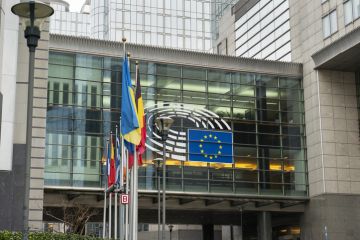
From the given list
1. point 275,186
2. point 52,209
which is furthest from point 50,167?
point 275,186

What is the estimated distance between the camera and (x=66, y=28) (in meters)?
179

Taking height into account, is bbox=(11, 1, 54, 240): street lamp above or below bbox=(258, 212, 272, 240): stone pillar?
above

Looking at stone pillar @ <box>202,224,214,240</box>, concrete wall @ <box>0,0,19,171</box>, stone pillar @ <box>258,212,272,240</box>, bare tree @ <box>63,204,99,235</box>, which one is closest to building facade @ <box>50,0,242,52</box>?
stone pillar @ <box>202,224,214,240</box>

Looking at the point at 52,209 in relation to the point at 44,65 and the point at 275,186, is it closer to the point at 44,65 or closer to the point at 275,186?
the point at 275,186

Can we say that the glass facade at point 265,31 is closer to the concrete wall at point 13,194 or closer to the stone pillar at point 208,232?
the stone pillar at point 208,232

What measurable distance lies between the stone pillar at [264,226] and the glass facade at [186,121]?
4.29 m

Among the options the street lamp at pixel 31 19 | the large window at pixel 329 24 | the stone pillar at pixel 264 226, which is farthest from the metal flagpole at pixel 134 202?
the stone pillar at pixel 264 226

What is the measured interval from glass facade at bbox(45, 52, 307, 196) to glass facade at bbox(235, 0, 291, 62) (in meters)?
5.64

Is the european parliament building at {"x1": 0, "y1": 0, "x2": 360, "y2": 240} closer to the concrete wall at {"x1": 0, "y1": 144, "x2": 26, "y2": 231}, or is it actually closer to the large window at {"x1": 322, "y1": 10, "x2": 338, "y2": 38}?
the large window at {"x1": 322, "y1": 10, "x2": 338, "y2": 38}

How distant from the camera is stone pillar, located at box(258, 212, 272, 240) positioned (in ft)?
194

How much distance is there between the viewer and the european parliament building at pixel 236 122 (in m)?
52.1

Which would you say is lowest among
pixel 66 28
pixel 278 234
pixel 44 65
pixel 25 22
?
pixel 278 234

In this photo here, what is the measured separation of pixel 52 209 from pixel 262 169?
18.4 meters

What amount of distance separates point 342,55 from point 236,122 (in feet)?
33.1
